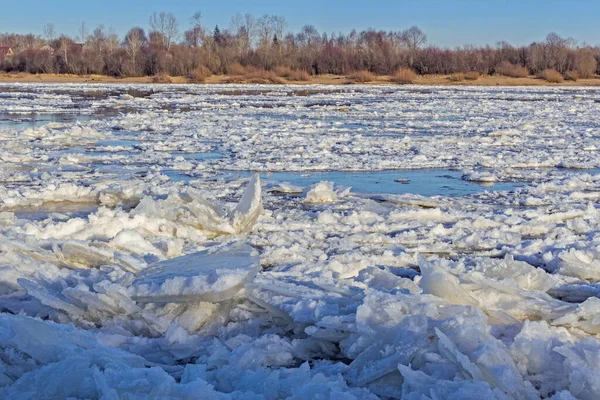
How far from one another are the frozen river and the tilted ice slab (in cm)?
1

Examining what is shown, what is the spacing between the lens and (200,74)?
49594 millimetres

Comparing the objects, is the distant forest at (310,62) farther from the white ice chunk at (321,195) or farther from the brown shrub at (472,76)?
the white ice chunk at (321,195)

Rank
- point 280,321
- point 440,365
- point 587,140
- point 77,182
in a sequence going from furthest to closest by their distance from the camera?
1. point 587,140
2. point 77,182
3. point 280,321
4. point 440,365

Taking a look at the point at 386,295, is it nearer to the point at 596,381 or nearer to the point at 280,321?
the point at 280,321

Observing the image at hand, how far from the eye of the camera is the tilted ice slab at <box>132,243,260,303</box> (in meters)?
4.05

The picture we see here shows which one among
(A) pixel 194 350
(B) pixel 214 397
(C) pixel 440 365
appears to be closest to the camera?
(B) pixel 214 397

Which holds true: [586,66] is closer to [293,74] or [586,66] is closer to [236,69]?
[293,74]

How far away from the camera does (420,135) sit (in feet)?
48.4

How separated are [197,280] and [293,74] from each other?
47115 millimetres

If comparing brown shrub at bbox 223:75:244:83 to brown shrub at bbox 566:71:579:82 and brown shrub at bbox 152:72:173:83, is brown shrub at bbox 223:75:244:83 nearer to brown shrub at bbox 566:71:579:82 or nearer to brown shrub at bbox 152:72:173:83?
brown shrub at bbox 152:72:173:83

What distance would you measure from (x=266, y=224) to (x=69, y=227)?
1.70 meters

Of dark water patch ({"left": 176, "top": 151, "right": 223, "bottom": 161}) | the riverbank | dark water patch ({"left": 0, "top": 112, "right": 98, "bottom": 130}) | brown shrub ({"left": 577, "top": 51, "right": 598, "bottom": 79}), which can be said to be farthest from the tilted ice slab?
brown shrub ({"left": 577, "top": 51, "right": 598, "bottom": 79})

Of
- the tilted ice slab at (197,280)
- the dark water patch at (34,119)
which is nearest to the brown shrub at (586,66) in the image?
the dark water patch at (34,119)

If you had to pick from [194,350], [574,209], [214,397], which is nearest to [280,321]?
[194,350]
